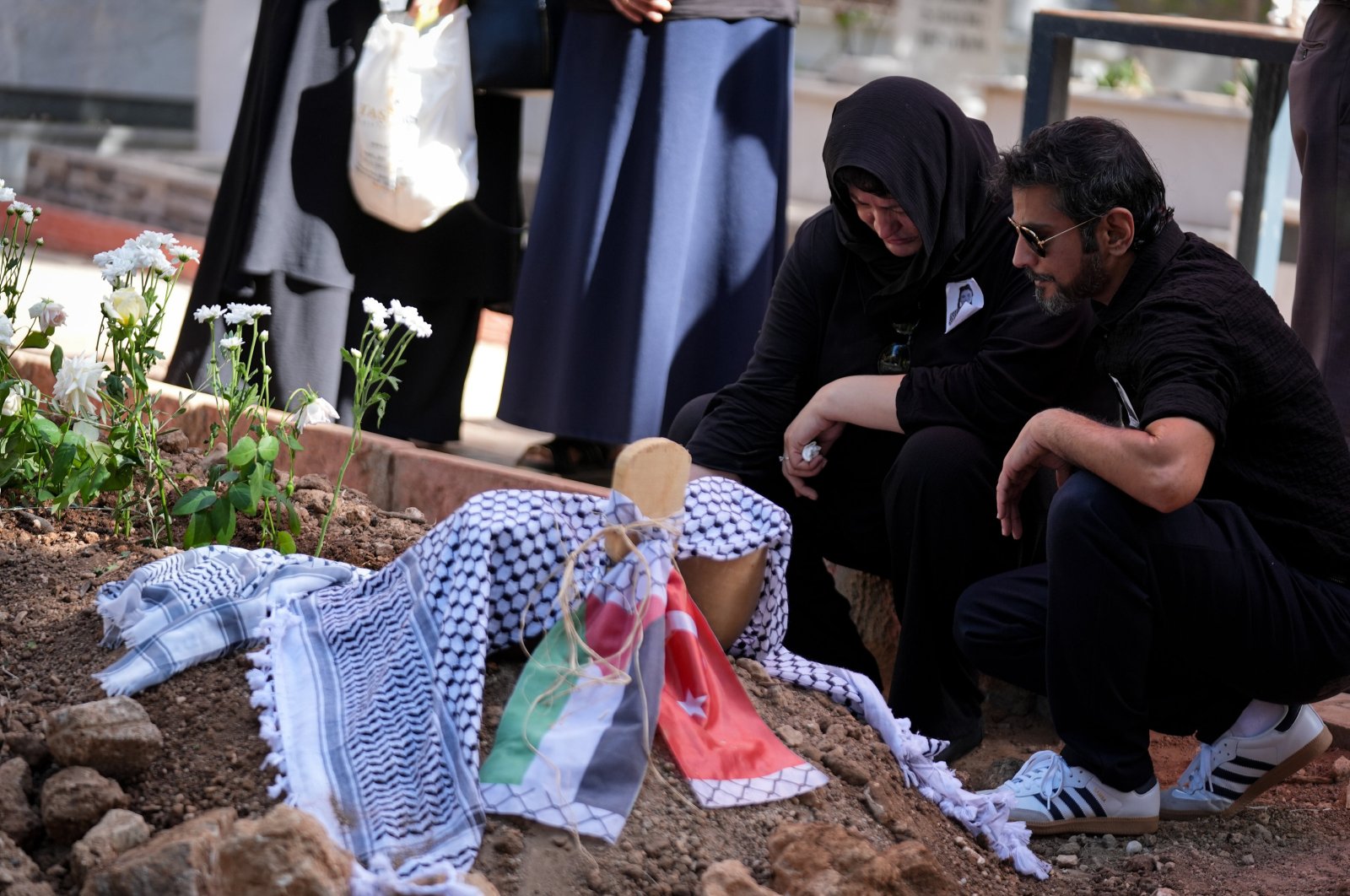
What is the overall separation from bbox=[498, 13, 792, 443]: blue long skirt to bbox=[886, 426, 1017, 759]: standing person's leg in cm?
Answer: 114

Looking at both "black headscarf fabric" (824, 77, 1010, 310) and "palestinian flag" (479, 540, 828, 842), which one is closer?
"palestinian flag" (479, 540, 828, 842)

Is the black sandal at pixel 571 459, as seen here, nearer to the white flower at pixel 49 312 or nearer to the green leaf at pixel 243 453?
the green leaf at pixel 243 453

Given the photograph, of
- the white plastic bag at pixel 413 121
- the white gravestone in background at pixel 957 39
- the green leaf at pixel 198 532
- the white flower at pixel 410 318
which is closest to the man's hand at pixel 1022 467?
the white flower at pixel 410 318

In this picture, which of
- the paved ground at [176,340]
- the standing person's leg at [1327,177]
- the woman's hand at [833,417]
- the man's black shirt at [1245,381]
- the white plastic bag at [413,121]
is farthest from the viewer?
the paved ground at [176,340]

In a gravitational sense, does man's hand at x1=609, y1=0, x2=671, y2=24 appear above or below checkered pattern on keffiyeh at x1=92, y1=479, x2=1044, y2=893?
above

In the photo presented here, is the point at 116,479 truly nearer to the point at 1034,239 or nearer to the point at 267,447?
the point at 267,447

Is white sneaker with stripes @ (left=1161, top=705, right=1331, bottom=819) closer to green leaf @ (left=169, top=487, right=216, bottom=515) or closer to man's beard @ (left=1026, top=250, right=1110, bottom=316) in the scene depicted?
man's beard @ (left=1026, top=250, right=1110, bottom=316)

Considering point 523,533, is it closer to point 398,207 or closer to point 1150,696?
point 1150,696

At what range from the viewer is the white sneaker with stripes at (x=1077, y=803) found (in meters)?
2.52

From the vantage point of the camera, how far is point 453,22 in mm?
3963

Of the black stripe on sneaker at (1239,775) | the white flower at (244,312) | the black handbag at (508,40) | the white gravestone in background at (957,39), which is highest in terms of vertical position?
the white gravestone in background at (957,39)

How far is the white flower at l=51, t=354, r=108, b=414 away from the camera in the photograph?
2578mm

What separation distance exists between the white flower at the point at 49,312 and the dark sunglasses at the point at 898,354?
1.49 meters

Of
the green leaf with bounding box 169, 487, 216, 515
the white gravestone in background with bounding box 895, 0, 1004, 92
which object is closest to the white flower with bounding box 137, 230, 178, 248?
the green leaf with bounding box 169, 487, 216, 515
